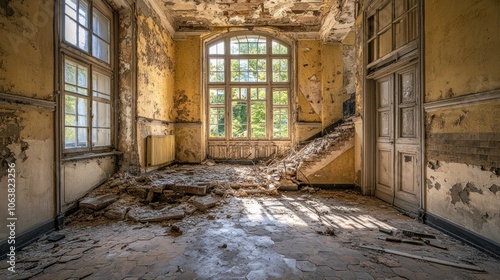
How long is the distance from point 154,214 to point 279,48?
268 inches

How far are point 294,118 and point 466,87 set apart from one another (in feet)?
17.7

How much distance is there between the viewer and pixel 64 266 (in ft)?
7.27

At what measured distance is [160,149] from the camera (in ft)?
20.3

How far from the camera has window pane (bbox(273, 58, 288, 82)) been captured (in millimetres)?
8183

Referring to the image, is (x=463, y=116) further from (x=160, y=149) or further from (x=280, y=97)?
(x=160, y=149)

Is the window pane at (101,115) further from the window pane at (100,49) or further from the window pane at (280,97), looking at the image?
the window pane at (280,97)

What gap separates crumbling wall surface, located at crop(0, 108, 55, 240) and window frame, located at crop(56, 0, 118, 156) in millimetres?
419

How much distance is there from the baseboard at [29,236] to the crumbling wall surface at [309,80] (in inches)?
261

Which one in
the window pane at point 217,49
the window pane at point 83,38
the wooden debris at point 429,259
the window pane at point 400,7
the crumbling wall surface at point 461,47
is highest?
the window pane at point 217,49

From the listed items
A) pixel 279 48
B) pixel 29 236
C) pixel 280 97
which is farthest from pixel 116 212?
pixel 279 48

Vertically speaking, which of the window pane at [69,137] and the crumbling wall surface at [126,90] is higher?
the crumbling wall surface at [126,90]

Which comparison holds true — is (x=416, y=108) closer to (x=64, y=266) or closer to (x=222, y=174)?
(x=222, y=174)

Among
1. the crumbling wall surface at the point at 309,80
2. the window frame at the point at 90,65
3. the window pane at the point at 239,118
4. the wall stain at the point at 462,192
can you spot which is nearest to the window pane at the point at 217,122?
the window pane at the point at 239,118

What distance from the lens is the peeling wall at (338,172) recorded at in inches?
205
